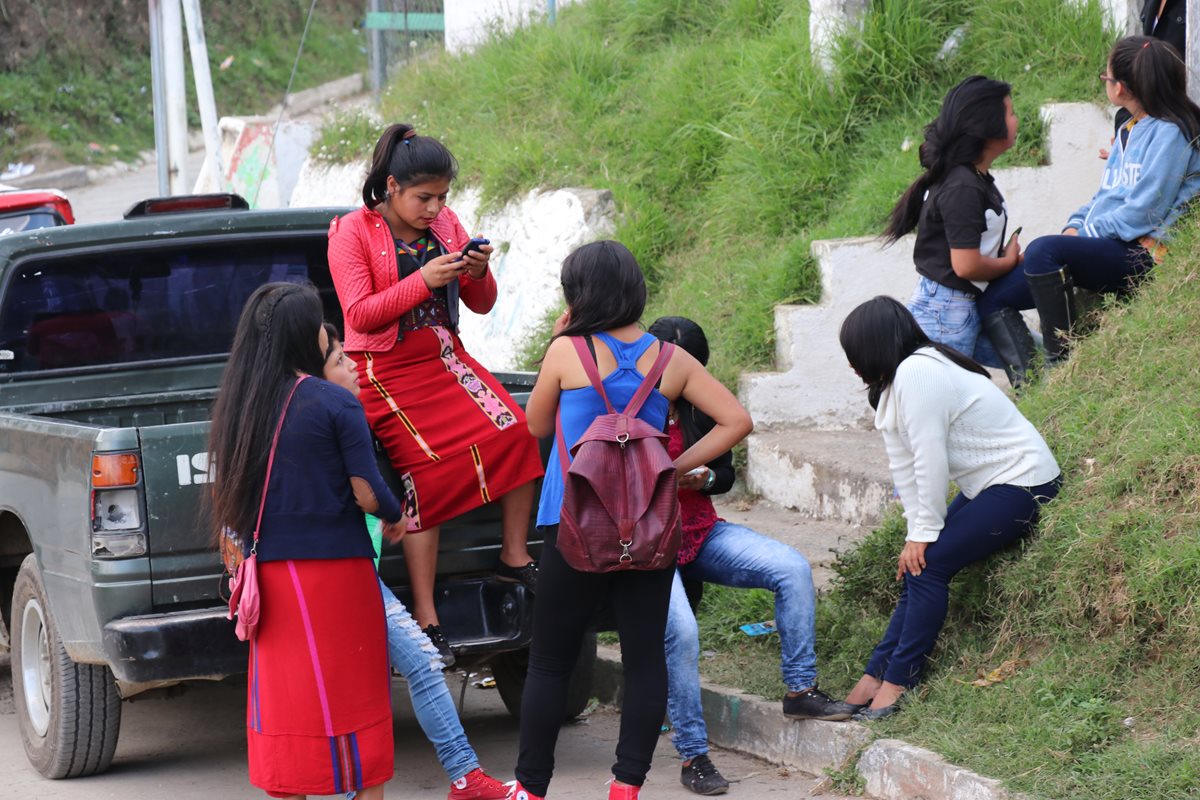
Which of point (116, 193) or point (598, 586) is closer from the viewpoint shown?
point (598, 586)

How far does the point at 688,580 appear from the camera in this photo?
4.88 m

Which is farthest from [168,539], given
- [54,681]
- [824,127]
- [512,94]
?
[512,94]

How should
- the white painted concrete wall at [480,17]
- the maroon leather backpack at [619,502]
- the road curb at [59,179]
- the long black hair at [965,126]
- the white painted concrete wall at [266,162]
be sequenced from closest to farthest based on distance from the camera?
the maroon leather backpack at [619,502], the long black hair at [965,126], the white painted concrete wall at [480,17], the white painted concrete wall at [266,162], the road curb at [59,179]

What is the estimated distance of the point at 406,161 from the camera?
182 inches

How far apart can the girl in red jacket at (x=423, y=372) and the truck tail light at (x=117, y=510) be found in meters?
0.76

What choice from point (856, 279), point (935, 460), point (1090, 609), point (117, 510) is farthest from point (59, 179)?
point (1090, 609)

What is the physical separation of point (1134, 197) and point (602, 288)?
8.80 feet

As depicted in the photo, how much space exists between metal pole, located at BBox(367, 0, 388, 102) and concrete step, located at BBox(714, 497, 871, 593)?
8.42 meters

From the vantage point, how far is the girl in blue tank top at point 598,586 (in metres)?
4.07

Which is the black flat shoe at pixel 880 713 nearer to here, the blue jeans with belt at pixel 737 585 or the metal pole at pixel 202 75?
the blue jeans with belt at pixel 737 585

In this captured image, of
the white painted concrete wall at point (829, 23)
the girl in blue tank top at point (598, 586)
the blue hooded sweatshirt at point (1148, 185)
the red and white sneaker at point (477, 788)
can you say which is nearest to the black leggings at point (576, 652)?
the girl in blue tank top at point (598, 586)

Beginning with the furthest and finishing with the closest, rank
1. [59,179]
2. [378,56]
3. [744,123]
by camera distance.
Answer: [59,179] → [378,56] → [744,123]

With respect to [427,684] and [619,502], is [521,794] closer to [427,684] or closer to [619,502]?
[427,684]

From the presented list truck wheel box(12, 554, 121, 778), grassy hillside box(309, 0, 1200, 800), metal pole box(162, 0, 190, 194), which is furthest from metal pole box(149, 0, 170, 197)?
truck wheel box(12, 554, 121, 778)
